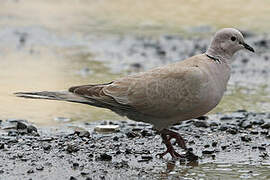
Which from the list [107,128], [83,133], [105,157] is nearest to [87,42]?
[107,128]

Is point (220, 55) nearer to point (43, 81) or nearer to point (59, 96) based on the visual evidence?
point (59, 96)

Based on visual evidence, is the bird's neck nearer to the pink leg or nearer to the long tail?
the pink leg

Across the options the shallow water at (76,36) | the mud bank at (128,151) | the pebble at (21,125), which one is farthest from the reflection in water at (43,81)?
the pebble at (21,125)

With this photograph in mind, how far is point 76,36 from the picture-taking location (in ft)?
45.4

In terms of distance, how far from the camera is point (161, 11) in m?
15.4

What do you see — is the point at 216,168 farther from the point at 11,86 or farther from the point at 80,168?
the point at 11,86

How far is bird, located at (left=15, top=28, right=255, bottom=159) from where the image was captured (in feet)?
21.7

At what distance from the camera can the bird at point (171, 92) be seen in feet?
21.7

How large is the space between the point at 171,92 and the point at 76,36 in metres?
7.29

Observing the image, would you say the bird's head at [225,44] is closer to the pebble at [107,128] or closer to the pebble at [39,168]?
the pebble at [107,128]

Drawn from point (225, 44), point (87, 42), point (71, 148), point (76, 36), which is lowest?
point (71, 148)

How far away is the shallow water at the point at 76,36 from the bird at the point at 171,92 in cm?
161

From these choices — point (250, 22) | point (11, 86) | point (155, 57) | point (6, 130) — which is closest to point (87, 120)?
point (6, 130)

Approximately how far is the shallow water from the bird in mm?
1609
